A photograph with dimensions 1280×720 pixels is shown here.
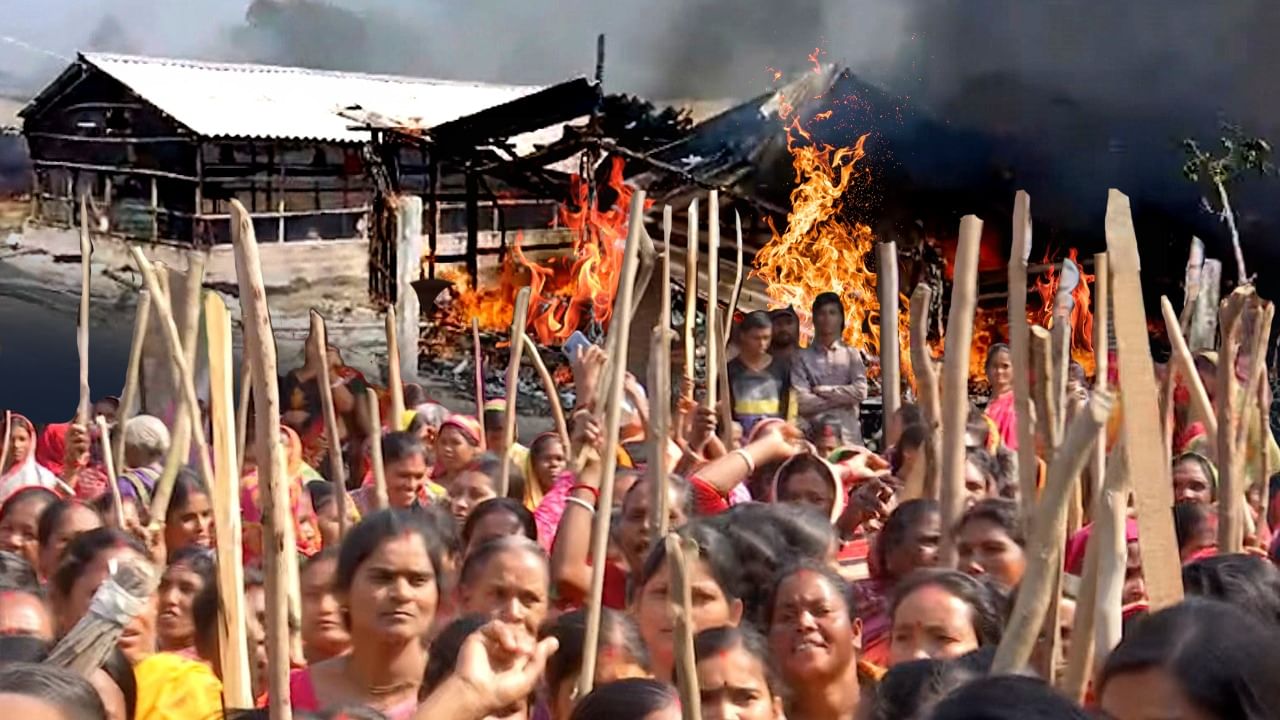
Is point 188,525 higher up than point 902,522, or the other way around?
point 902,522

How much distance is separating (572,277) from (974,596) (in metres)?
8.32

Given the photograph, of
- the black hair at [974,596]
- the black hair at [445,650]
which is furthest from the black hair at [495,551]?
the black hair at [974,596]

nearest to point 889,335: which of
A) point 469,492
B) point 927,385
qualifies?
point 927,385

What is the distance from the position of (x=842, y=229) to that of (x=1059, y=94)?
1.84 metres

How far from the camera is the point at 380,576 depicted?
2.84m

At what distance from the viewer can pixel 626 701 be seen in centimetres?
226

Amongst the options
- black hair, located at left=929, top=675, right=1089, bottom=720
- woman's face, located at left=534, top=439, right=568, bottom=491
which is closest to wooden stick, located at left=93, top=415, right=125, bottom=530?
woman's face, located at left=534, top=439, right=568, bottom=491

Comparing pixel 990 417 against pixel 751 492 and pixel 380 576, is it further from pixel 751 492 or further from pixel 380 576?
pixel 380 576

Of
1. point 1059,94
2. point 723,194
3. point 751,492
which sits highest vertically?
point 1059,94

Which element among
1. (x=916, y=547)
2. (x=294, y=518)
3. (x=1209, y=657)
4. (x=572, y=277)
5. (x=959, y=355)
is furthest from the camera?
(x=572, y=277)

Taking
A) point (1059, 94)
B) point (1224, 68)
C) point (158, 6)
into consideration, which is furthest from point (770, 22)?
point (158, 6)

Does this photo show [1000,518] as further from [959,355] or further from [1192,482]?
[1192,482]

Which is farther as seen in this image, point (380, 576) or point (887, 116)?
point (887, 116)

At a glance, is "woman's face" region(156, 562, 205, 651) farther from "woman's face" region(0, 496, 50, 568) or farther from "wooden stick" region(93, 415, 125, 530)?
"woman's face" region(0, 496, 50, 568)
